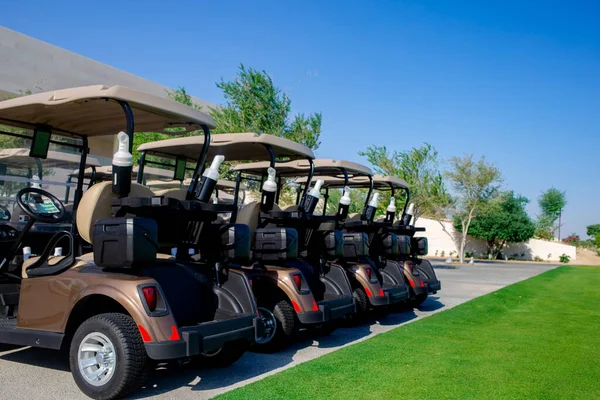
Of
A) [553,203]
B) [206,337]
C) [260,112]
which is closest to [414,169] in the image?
[260,112]

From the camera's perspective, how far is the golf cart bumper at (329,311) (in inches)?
222

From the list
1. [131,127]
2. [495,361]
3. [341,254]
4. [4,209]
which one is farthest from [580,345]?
[4,209]

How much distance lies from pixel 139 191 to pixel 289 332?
211 cm

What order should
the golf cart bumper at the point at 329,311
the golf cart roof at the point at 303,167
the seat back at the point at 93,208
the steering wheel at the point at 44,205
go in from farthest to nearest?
the golf cart roof at the point at 303,167 < the golf cart bumper at the point at 329,311 < the steering wheel at the point at 44,205 < the seat back at the point at 93,208

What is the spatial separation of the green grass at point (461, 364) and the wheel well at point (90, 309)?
1065mm

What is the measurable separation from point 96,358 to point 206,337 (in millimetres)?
776

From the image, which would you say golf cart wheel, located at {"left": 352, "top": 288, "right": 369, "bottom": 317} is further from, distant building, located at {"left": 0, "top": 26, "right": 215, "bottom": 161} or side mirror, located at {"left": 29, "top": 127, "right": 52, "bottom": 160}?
distant building, located at {"left": 0, "top": 26, "right": 215, "bottom": 161}

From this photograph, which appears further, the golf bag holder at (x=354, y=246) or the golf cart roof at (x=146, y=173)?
the golf cart roof at (x=146, y=173)

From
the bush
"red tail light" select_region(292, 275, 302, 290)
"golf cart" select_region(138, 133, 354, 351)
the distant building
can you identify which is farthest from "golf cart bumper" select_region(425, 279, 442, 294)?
the bush

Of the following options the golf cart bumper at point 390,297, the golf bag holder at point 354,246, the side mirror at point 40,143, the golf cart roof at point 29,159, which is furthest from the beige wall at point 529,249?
the side mirror at point 40,143

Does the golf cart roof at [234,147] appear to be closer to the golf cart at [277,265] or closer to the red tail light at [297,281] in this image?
the golf cart at [277,265]

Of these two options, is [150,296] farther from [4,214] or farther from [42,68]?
[42,68]

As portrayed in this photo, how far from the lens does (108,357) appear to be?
392 cm

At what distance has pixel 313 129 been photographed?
52.7ft
